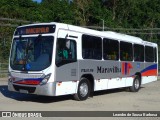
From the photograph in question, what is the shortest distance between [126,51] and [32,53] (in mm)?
6542

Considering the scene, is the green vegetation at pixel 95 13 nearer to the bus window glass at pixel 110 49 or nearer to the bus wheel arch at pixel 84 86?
the bus window glass at pixel 110 49

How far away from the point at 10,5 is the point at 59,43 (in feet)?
112

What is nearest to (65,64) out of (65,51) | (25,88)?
(65,51)

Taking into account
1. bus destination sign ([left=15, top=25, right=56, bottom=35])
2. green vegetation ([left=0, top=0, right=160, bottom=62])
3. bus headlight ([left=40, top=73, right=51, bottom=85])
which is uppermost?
green vegetation ([left=0, top=0, right=160, bottom=62])

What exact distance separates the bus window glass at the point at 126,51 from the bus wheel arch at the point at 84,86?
3.20 m

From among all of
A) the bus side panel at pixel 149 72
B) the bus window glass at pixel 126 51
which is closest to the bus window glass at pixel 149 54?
the bus side panel at pixel 149 72

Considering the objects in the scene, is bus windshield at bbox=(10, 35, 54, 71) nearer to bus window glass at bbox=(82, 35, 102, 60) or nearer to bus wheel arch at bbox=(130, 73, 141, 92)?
bus window glass at bbox=(82, 35, 102, 60)

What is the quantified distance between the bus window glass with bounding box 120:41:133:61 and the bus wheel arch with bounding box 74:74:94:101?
320 centimetres

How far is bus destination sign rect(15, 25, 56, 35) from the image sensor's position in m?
14.0

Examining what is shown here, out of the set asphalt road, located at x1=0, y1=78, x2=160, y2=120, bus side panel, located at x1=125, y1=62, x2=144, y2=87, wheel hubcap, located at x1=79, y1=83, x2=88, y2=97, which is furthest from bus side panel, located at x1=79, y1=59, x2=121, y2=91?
asphalt road, located at x1=0, y1=78, x2=160, y2=120

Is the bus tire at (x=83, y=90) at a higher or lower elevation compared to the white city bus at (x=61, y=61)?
lower

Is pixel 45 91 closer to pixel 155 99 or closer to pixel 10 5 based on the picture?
pixel 155 99

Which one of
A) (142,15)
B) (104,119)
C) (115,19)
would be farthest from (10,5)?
(104,119)

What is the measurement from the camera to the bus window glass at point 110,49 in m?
16.9
